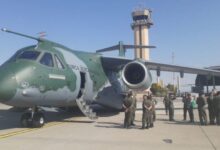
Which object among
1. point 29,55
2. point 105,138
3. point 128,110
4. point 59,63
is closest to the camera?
point 105,138

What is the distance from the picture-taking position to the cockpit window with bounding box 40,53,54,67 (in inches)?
469

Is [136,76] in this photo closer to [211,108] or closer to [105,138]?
[211,108]

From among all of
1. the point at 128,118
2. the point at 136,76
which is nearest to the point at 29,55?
the point at 128,118

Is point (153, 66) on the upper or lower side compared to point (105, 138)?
upper

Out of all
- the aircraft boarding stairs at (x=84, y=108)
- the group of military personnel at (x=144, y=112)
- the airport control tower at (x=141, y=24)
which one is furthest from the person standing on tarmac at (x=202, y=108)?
the airport control tower at (x=141, y=24)

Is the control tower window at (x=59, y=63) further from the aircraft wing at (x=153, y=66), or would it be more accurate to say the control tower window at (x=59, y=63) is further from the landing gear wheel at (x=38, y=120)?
the aircraft wing at (x=153, y=66)

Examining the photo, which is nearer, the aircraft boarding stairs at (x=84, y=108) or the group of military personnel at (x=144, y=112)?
the group of military personnel at (x=144, y=112)

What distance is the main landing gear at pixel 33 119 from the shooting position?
11.8 m

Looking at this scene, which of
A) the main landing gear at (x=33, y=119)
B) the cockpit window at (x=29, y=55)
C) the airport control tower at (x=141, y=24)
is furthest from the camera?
the airport control tower at (x=141, y=24)

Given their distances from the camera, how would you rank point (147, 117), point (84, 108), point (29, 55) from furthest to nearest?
point (84, 108) → point (147, 117) → point (29, 55)

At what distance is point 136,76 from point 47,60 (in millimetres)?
5390

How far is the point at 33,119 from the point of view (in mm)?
11852

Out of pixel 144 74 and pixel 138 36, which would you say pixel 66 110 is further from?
pixel 138 36

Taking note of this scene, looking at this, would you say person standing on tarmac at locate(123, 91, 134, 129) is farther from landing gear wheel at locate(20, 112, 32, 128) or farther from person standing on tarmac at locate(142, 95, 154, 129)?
landing gear wheel at locate(20, 112, 32, 128)
